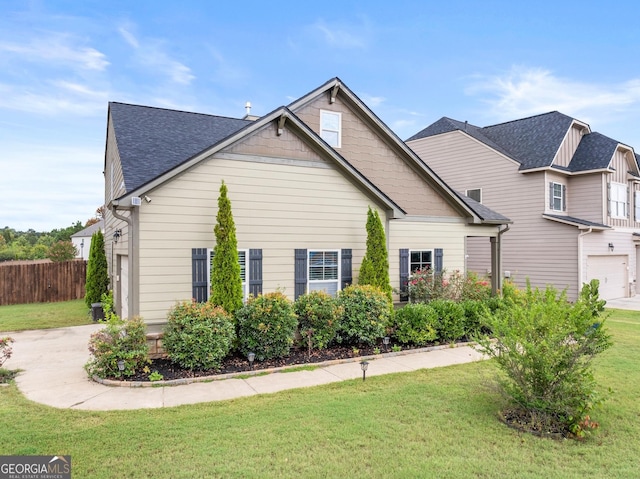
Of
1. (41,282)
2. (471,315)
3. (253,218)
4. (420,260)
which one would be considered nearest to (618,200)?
(420,260)

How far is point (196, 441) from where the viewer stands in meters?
4.41

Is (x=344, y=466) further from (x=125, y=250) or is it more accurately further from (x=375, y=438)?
(x=125, y=250)

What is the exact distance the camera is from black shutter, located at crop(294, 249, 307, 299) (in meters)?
9.30

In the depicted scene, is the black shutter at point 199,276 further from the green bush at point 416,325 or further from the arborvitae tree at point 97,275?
the arborvitae tree at point 97,275

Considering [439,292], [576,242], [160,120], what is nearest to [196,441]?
[439,292]

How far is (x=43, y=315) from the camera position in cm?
1349

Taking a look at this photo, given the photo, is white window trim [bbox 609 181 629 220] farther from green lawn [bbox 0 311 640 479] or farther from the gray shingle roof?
the gray shingle roof

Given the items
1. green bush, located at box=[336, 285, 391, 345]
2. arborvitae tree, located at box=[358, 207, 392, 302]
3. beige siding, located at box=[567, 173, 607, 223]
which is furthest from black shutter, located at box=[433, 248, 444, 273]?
beige siding, located at box=[567, 173, 607, 223]

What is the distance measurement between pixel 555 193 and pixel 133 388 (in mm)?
18067

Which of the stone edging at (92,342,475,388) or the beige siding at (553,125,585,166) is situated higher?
the beige siding at (553,125,585,166)

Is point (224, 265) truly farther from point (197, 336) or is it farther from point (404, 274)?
point (404, 274)

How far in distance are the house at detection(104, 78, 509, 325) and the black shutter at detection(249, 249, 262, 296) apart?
0.02 metres

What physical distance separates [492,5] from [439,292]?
→ 1006cm

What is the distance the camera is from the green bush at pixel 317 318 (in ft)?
27.4
